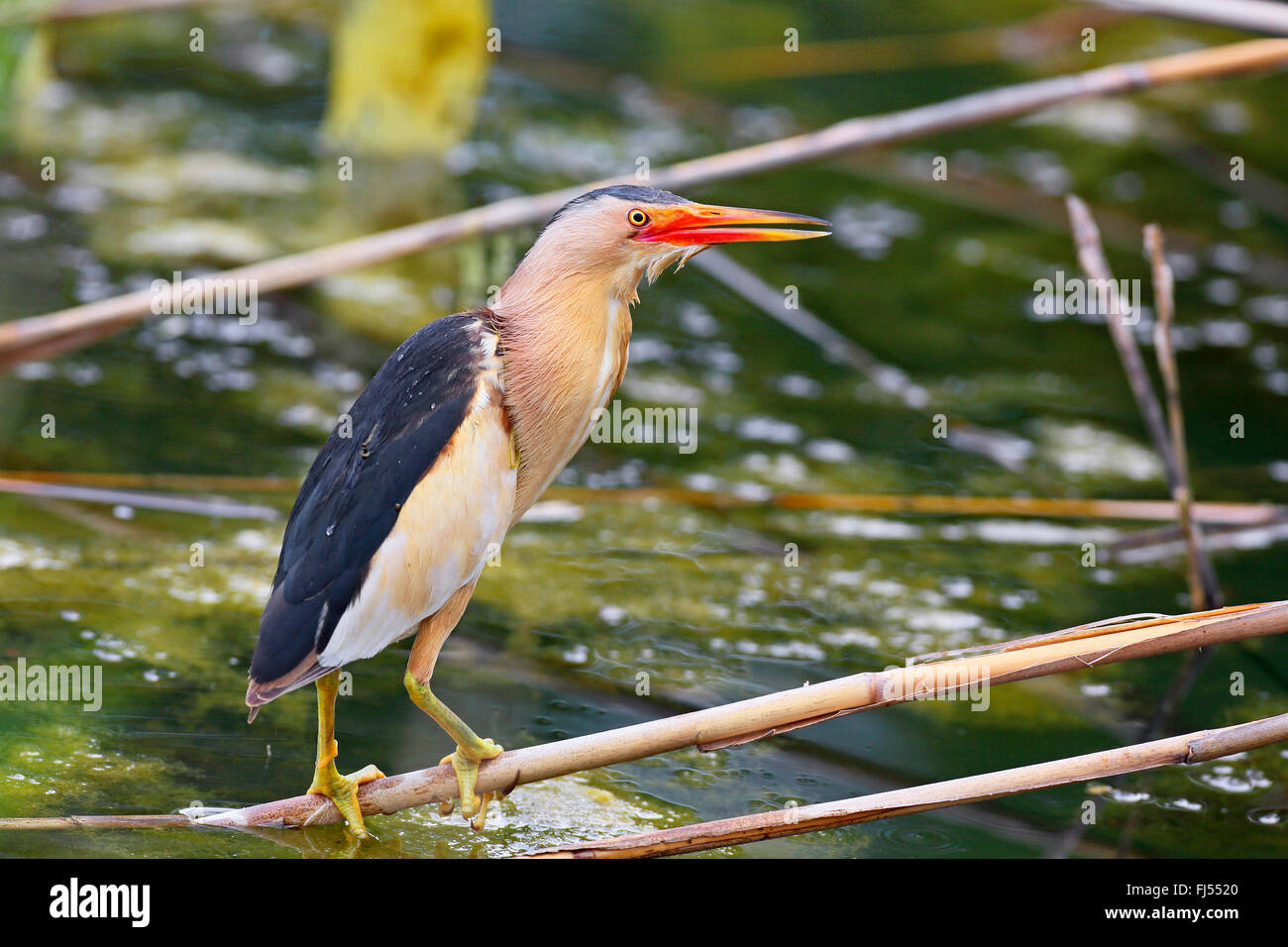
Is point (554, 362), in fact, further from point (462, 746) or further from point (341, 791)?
point (341, 791)

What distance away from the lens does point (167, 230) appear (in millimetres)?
4746

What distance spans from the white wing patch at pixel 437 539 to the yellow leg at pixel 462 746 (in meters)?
0.09

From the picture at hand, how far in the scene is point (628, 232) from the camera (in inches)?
82.9

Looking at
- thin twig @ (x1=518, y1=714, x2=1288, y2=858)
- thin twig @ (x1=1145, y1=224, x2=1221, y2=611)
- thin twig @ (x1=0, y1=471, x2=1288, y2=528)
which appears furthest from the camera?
thin twig @ (x1=0, y1=471, x2=1288, y2=528)

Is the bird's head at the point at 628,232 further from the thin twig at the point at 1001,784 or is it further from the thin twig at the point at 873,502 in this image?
the thin twig at the point at 873,502

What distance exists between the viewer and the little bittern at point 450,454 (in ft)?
6.73

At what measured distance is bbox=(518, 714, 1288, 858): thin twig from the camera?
192 cm

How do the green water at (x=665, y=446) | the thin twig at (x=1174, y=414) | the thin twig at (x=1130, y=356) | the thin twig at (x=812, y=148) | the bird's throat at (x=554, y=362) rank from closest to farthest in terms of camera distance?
the bird's throat at (x=554, y=362), the green water at (x=665, y=446), the thin twig at (x=1174, y=414), the thin twig at (x=1130, y=356), the thin twig at (x=812, y=148)

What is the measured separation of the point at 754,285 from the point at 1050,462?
3.16ft

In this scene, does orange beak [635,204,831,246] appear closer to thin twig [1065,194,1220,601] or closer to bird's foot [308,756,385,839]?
bird's foot [308,756,385,839]

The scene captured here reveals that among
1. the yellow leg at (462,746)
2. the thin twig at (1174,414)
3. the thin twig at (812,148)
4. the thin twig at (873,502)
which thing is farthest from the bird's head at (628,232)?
the thin twig at (873,502)

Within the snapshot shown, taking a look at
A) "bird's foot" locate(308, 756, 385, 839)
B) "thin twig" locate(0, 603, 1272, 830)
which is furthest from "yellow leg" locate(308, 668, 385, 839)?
"thin twig" locate(0, 603, 1272, 830)

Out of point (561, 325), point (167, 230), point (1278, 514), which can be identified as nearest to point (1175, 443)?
point (1278, 514)
